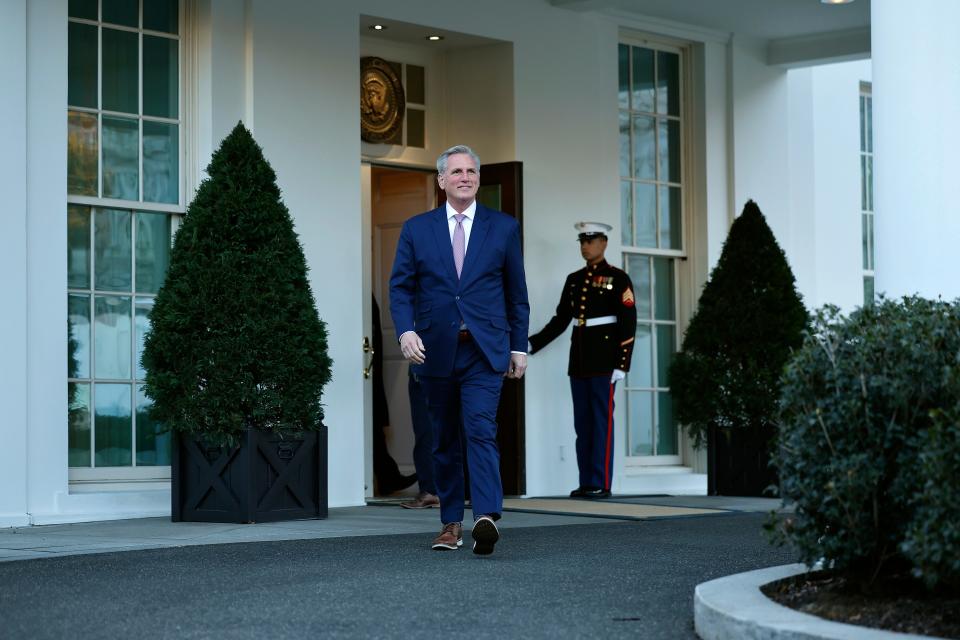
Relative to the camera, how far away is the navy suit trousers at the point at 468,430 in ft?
19.3

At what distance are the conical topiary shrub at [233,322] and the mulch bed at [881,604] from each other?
403cm

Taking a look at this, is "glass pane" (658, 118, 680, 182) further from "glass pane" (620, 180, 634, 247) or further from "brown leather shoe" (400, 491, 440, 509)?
"brown leather shoe" (400, 491, 440, 509)

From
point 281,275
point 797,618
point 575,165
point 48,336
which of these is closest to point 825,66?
point 575,165

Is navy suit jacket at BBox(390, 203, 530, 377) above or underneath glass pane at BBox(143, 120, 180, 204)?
underneath

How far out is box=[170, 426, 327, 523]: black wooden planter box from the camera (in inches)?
302

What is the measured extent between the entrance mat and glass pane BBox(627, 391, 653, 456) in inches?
66.8

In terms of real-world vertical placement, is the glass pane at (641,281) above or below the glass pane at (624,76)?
below

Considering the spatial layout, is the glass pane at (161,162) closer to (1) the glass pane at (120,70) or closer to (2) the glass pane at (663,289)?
(1) the glass pane at (120,70)

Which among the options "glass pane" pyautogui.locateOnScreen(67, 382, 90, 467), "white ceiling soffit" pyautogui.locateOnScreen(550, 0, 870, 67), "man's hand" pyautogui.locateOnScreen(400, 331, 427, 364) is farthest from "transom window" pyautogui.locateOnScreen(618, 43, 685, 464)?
"man's hand" pyautogui.locateOnScreen(400, 331, 427, 364)

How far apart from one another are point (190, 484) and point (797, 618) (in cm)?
484

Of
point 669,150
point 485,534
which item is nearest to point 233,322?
point 485,534

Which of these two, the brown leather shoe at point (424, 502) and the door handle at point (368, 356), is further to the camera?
the door handle at point (368, 356)

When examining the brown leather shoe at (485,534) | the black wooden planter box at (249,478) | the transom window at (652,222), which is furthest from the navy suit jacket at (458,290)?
the transom window at (652,222)

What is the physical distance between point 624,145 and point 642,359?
1.68 m
